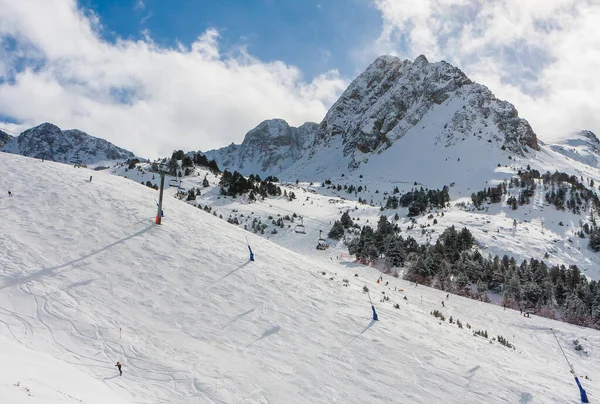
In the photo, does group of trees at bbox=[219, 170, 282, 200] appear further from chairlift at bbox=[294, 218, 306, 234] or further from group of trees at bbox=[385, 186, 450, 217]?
group of trees at bbox=[385, 186, 450, 217]

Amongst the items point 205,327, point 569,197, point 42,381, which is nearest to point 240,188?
point 205,327

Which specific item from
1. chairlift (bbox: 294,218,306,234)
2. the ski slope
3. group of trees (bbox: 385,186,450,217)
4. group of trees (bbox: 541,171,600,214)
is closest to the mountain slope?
the ski slope

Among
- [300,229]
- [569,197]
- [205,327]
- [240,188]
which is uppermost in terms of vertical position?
[569,197]

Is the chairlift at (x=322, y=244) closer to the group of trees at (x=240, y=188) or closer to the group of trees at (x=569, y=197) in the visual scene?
the group of trees at (x=240, y=188)

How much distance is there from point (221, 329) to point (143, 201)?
1257 cm

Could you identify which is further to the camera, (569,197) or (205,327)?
(569,197)

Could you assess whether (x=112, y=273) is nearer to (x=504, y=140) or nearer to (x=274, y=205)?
(x=274, y=205)

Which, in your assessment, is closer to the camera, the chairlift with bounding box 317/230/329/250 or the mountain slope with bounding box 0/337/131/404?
the mountain slope with bounding box 0/337/131/404

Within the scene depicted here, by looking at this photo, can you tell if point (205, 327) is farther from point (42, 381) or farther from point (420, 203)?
point (420, 203)

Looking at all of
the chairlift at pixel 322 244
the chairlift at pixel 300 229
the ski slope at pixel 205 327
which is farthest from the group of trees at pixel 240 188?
the ski slope at pixel 205 327

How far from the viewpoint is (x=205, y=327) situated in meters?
12.2

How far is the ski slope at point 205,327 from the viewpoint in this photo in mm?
9852

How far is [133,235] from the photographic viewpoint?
1745 centimetres

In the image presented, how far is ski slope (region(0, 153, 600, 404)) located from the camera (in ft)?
32.3
